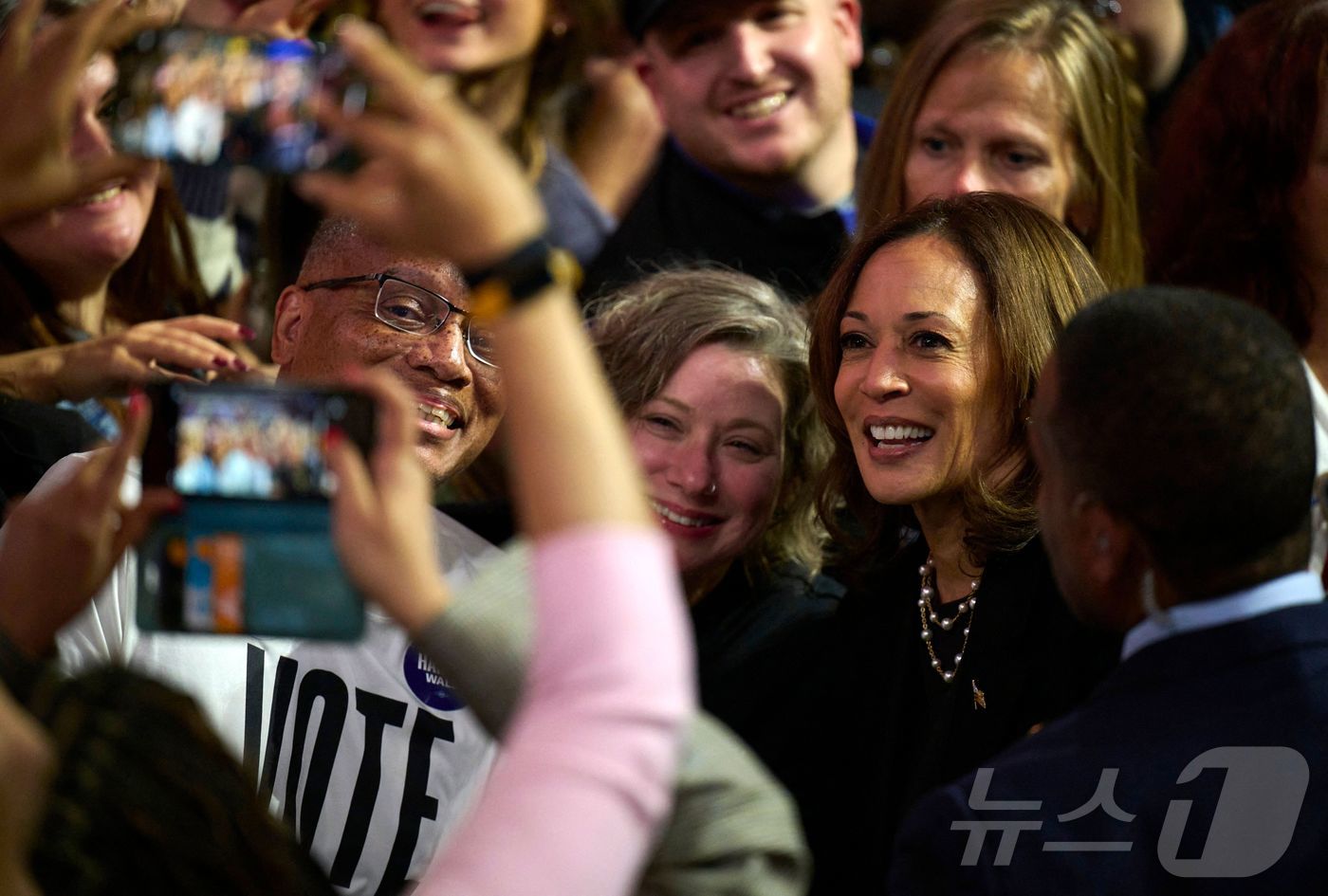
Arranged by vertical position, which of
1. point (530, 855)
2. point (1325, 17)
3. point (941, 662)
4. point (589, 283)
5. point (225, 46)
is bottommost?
point (589, 283)

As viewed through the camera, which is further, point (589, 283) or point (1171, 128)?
point (589, 283)

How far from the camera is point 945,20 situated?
10.8 feet

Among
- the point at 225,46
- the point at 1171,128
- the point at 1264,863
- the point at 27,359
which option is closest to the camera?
the point at 225,46

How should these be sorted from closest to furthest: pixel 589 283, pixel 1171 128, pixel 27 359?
pixel 27 359, pixel 1171 128, pixel 589 283

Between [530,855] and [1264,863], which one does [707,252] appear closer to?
[1264,863]

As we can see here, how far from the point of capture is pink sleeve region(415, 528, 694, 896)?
111cm

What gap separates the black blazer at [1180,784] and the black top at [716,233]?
1923 millimetres

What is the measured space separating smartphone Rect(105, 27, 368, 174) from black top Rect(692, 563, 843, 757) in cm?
144

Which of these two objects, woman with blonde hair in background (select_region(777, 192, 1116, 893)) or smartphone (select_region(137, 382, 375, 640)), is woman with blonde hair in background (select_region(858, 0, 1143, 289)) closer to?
woman with blonde hair in background (select_region(777, 192, 1116, 893))

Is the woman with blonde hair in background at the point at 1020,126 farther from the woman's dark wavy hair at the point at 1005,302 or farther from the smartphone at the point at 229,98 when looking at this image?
the smartphone at the point at 229,98

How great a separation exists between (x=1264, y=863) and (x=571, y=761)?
86cm

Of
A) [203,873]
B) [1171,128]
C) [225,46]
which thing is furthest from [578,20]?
[203,873]

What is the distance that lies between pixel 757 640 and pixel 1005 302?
0.68 m

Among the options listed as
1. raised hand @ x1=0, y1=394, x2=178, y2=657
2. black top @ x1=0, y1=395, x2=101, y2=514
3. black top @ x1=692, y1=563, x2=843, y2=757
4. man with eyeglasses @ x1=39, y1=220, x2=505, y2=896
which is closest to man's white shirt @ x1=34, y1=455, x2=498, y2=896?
man with eyeglasses @ x1=39, y1=220, x2=505, y2=896
